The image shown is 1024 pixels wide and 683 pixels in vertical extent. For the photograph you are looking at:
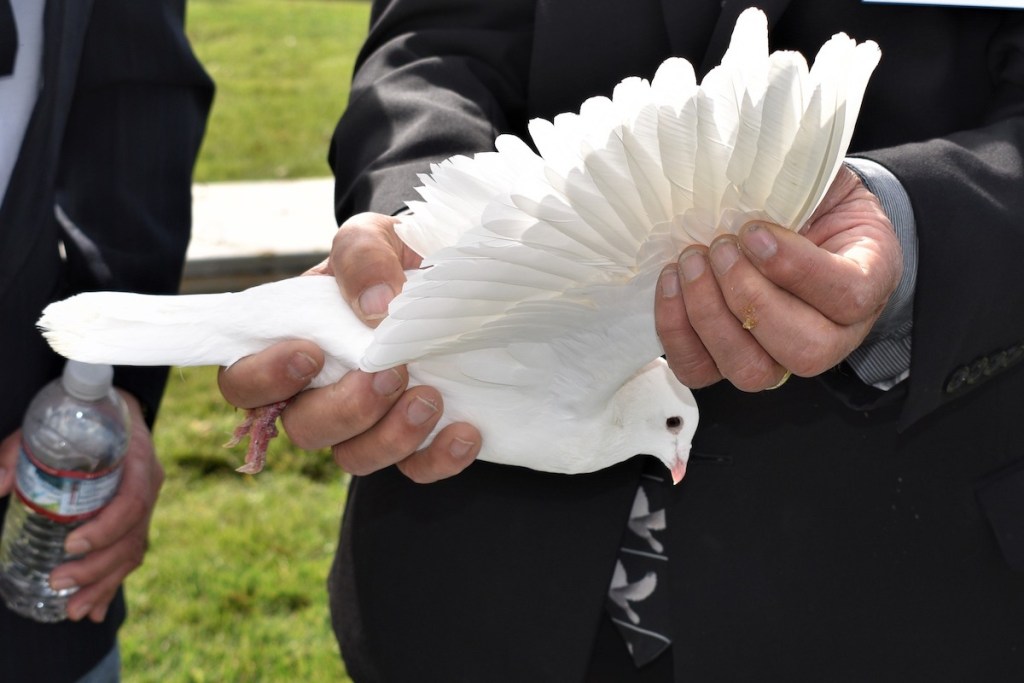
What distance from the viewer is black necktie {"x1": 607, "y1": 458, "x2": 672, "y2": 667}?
5.67 ft

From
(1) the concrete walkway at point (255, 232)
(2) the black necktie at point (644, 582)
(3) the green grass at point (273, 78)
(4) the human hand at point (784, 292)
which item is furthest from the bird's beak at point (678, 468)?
(3) the green grass at point (273, 78)

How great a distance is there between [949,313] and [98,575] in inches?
63.0

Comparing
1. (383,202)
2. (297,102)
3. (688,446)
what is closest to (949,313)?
(688,446)

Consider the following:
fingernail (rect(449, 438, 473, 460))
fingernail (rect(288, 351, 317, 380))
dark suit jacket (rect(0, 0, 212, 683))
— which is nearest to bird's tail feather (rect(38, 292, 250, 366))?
fingernail (rect(288, 351, 317, 380))

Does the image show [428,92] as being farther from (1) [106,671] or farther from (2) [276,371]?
(1) [106,671]

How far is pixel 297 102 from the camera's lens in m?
7.84

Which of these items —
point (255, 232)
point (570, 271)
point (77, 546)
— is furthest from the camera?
point (255, 232)

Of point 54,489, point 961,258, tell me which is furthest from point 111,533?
point 961,258

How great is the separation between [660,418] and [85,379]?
1.00 meters

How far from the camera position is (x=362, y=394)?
1481mm

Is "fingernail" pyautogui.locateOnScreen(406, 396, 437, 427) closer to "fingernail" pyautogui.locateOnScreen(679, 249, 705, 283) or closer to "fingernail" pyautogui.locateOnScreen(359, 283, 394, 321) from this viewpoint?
"fingernail" pyautogui.locateOnScreen(359, 283, 394, 321)

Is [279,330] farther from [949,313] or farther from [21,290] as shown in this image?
[949,313]

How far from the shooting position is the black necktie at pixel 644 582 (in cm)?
173

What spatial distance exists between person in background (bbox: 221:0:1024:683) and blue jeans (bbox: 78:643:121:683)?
586 millimetres
